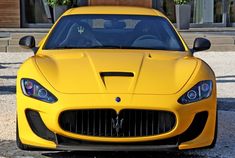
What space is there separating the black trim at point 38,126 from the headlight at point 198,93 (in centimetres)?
112

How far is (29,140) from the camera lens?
478 cm

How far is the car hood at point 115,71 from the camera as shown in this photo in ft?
15.7

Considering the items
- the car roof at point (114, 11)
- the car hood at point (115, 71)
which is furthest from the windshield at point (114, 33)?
the car hood at point (115, 71)

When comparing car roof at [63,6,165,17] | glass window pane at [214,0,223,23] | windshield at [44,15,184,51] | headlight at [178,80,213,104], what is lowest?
glass window pane at [214,0,223,23]

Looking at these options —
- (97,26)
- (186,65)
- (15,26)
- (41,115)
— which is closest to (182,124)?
(186,65)

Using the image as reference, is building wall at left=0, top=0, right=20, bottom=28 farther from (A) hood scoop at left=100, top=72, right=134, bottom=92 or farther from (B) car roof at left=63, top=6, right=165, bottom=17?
(A) hood scoop at left=100, top=72, right=134, bottom=92

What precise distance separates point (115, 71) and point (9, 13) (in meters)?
15.0

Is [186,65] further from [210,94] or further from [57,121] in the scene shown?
[57,121]

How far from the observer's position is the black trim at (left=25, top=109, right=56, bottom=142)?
15.4ft

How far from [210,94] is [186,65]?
16.9 inches

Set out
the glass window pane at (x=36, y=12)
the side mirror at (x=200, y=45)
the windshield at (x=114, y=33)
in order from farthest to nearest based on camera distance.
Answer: the glass window pane at (x=36, y=12), the side mirror at (x=200, y=45), the windshield at (x=114, y=33)

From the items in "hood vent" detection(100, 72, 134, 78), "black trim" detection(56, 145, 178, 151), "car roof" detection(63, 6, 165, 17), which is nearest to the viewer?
"black trim" detection(56, 145, 178, 151)

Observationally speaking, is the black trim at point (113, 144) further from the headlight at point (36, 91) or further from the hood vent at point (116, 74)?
the hood vent at point (116, 74)

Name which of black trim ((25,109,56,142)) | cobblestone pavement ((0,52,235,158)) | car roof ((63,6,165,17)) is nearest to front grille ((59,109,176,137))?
black trim ((25,109,56,142))
